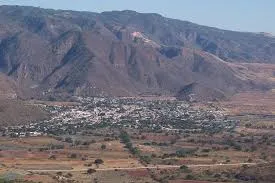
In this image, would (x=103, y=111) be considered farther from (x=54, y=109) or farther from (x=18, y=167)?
(x=18, y=167)

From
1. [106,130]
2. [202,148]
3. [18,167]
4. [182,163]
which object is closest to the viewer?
[18,167]

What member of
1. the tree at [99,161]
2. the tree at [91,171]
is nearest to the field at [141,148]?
the tree at [99,161]

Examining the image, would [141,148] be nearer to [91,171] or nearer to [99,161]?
[99,161]

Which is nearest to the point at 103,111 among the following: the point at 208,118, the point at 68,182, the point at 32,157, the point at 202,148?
→ the point at 208,118

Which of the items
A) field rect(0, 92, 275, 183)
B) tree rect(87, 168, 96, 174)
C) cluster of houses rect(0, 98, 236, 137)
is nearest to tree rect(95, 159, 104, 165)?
field rect(0, 92, 275, 183)

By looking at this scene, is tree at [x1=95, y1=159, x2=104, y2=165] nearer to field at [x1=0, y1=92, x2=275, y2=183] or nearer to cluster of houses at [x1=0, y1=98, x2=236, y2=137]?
field at [x1=0, y1=92, x2=275, y2=183]

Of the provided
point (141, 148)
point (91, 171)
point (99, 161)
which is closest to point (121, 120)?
point (141, 148)

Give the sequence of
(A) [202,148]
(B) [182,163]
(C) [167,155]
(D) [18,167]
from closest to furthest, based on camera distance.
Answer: (D) [18,167]
(B) [182,163]
(C) [167,155]
(A) [202,148]

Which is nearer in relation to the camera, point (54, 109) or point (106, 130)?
point (106, 130)
